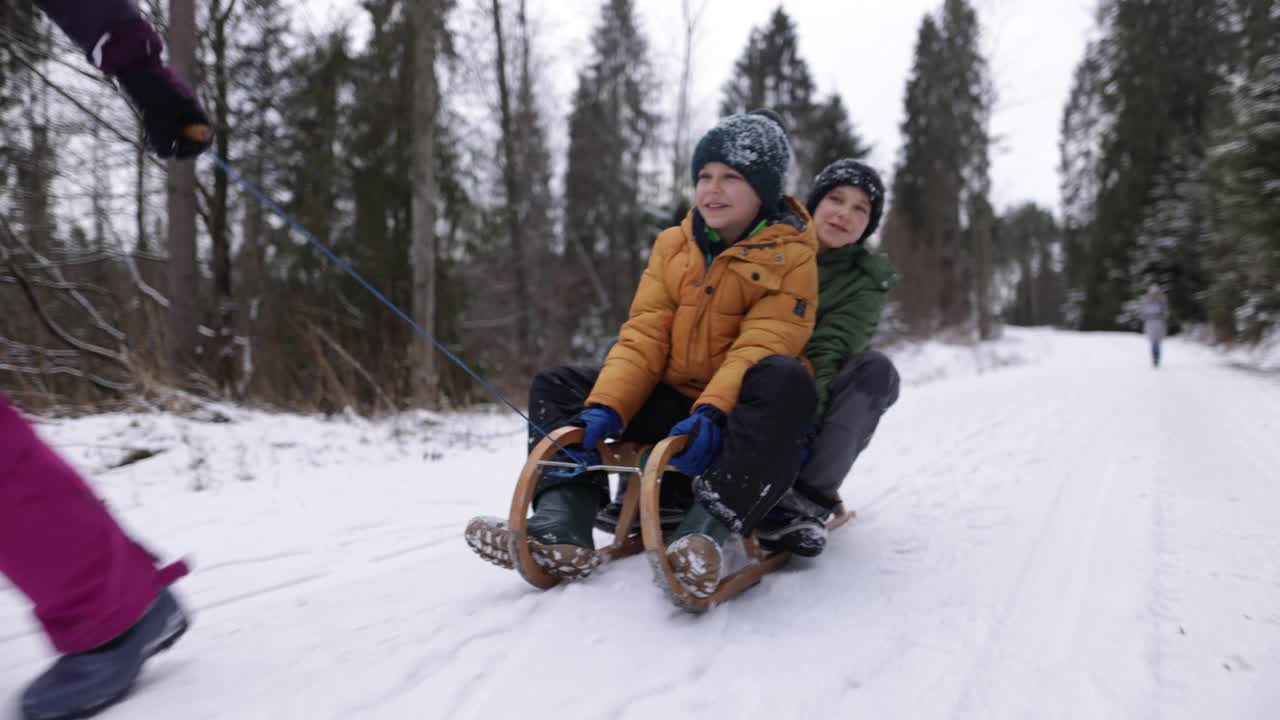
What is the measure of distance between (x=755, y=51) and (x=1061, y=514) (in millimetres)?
21193

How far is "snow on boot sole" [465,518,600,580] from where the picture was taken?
5.46ft

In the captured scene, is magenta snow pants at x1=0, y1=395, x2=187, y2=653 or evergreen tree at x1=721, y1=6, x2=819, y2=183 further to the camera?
evergreen tree at x1=721, y1=6, x2=819, y2=183

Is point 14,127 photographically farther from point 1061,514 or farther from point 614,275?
point 614,275

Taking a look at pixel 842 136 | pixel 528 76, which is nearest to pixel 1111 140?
pixel 842 136

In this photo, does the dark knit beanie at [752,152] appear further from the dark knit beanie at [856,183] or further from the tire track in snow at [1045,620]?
the tire track in snow at [1045,620]

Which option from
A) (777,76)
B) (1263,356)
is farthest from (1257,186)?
(777,76)

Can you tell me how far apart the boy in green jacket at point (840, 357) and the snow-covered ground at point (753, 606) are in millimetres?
169

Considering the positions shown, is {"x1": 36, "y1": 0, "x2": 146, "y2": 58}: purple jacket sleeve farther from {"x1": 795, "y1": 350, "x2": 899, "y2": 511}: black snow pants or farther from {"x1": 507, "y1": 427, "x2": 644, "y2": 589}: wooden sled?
{"x1": 795, "y1": 350, "x2": 899, "y2": 511}: black snow pants

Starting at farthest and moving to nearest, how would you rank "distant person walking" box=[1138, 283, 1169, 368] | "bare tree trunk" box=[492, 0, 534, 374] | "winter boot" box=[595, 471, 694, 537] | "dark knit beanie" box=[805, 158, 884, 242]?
"bare tree trunk" box=[492, 0, 534, 374] < "distant person walking" box=[1138, 283, 1169, 368] < "dark knit beanie" box=[805, 158, 884, 242] < "winter boot" box=[595, 471, 694, 537]

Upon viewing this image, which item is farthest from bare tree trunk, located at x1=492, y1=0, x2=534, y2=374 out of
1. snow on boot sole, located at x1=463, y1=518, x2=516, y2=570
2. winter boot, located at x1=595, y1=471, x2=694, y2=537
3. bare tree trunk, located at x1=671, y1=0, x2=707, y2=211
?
snow on boot sole, located at x1=463, y1=518, x2=516, y2=570

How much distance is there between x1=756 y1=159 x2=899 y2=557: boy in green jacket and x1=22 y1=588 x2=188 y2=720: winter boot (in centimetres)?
148

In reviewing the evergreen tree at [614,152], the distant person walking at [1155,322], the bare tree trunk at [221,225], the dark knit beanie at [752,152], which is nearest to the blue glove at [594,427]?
the dark knit beanie at [752,152]

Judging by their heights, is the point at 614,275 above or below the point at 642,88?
below

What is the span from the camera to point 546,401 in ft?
6.40
